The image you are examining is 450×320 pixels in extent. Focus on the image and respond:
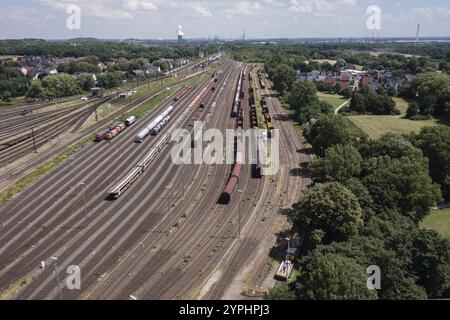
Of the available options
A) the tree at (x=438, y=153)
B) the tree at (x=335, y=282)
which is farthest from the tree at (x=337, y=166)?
the tree at (x=335, y=282)

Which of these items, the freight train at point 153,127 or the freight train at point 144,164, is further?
the freight train at point 153,127

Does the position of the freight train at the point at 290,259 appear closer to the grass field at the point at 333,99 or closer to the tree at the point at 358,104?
the tree at the point at 358,104

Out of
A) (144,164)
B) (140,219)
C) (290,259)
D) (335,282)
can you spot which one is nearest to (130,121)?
(144,164)

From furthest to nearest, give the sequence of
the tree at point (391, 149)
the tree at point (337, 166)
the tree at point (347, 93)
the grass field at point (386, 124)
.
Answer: the tree at point (347, 93), the grass field at point (386, 124), the tree at point (391, 149), the tree at point (337, 166)

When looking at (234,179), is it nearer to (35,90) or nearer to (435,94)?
(435,94)

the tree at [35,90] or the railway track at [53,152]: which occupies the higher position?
the tree at [35,90]

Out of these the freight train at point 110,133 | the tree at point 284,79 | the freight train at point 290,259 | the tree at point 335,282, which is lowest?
the freight train at point 290,259

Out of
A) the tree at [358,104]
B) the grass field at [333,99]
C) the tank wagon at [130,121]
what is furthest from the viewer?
the grass field at [333,99]
